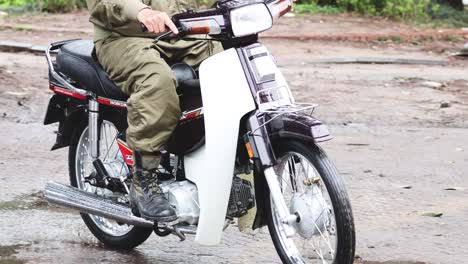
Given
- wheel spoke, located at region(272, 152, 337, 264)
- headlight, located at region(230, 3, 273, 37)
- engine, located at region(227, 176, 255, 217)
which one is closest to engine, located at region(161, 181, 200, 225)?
engine, located at region(227, 176, 255, 217)

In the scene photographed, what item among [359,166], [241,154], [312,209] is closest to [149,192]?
[241,154]

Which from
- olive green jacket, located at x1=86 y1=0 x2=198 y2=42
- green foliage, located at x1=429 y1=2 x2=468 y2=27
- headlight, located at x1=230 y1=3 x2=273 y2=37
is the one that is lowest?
green foliage, located at x1=429 y1=2 x2=468 y2=27

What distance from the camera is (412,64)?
12609 millimetres

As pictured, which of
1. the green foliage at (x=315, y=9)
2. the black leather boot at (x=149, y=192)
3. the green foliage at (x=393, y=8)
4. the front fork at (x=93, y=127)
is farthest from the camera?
the green foliage at (x=315, y=9)

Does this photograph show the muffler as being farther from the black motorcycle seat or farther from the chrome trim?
the chrome trim

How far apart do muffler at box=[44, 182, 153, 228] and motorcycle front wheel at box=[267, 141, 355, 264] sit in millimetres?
797

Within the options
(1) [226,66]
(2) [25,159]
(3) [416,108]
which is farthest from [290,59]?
(1) [226,66]

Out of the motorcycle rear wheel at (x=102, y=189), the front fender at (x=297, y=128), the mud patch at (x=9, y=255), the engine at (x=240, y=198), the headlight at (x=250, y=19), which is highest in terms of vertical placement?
the headlight at (x=250, y=19)

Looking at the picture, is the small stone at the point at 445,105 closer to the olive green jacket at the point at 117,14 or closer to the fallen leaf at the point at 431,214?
the fallen leaf at the point at 431,214

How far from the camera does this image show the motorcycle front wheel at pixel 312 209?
4.19 m

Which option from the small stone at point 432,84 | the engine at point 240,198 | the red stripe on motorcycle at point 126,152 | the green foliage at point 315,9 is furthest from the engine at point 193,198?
the green foliage at point 315,9

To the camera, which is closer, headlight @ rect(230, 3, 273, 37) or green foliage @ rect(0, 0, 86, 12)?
headlight @ rect(230, 3, 273, 37)

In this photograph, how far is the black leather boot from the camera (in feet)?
15.4

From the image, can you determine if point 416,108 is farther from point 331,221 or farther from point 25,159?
point 331,221
